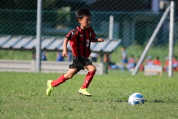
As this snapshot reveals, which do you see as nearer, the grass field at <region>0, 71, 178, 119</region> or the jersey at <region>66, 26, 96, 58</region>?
the grass field at <region>0, 71, 178, 119</region>

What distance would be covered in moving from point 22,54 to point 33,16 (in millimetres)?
3638

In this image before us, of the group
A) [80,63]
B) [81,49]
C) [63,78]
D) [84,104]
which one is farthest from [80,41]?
[84,104]

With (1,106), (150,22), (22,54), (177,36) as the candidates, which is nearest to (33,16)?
(22,54)

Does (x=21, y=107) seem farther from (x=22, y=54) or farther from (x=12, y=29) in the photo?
(x=22, y=54)

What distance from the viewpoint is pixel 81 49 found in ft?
25.5

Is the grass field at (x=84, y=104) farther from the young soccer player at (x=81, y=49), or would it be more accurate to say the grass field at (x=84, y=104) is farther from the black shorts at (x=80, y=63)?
the black shorts at (x=80, y=63)

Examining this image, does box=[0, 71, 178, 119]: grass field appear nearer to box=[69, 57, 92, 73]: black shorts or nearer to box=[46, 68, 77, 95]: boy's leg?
box=[46, 68, 77, 95]: boy's leg

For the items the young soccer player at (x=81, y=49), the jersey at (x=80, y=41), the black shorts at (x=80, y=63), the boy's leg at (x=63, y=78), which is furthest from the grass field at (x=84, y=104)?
the jersey at (x=80, y=41)

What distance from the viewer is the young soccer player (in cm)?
761

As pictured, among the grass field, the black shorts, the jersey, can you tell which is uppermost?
the jersey

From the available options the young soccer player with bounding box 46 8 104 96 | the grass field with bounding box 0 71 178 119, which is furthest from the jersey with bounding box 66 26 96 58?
the grass field with bounding box 0 71 178 119

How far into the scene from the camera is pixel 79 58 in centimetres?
773

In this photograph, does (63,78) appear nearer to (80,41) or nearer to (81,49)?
(81,49)

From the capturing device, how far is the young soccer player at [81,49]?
761 cm
